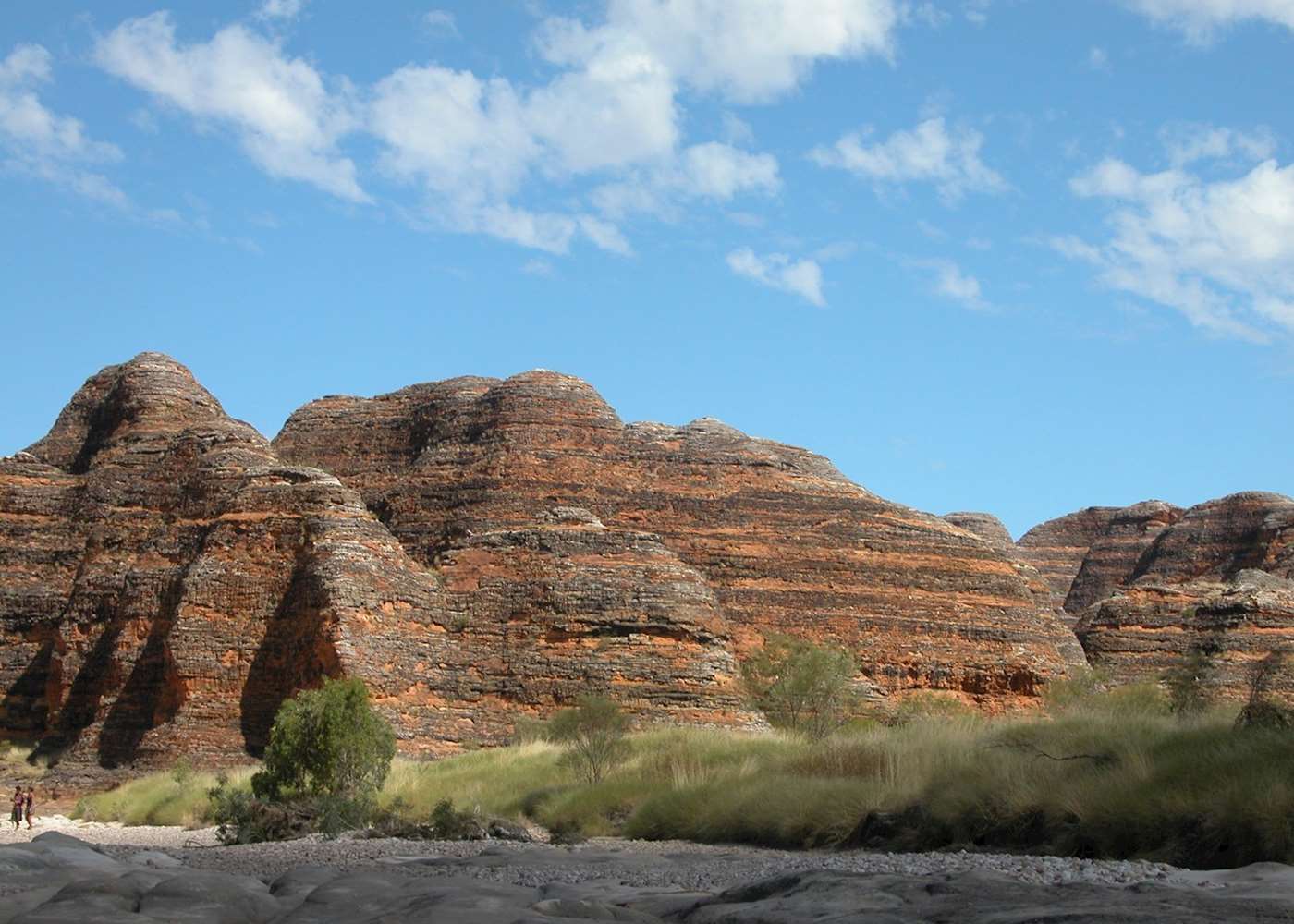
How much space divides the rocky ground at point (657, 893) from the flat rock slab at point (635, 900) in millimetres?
16

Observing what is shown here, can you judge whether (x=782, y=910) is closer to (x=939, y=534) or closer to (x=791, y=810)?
(x=791, y=810)

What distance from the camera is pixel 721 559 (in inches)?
2100

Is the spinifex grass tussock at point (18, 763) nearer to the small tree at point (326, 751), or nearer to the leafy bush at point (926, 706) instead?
the small tree at point (326, 751)

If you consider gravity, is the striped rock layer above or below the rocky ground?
above

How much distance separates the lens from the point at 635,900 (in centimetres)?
1121

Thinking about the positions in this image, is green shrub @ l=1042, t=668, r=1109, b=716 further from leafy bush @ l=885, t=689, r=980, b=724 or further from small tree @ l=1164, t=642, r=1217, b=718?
leafy bush @ l=885, t=689, r=980, b=724

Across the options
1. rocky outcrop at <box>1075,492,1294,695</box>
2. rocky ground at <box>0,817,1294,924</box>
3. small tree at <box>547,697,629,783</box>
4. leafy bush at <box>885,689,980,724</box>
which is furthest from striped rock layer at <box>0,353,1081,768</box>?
rocky ground at <box>0,817,1294,924</box>

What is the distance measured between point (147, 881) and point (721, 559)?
42804mm

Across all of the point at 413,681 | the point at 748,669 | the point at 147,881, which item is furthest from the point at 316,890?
the point at 748,669

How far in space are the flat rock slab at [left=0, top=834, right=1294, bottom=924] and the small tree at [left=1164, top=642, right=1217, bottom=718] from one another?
2015 centimetres

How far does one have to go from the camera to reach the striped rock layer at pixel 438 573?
37.5 metres

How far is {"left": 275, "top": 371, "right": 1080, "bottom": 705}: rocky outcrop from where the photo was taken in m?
51.0

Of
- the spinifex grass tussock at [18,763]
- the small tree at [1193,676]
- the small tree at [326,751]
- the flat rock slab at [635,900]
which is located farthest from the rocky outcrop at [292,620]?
the flat rock slab at [635,900]

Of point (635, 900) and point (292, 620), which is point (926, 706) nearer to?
point (292, 620)
